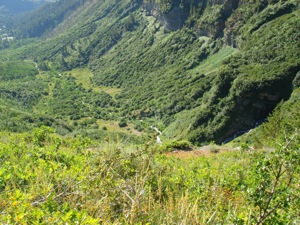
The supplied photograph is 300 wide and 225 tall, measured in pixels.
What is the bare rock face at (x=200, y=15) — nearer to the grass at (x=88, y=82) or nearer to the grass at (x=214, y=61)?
the grass at (x=214, y=61)

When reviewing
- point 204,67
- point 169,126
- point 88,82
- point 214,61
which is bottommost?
point 169,126

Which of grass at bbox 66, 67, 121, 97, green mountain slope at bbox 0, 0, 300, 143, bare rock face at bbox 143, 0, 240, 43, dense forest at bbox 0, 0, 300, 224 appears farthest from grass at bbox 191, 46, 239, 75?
grass at bbox 66, 67, 121, 97

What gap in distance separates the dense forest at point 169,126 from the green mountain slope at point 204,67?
0.38 m

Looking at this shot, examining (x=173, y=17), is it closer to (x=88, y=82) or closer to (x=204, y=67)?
(x=204, y=67)

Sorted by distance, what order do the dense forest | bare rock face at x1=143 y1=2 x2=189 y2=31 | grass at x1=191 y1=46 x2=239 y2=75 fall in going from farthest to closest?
bare rock face at x1=143 y1=2 x2=189 y2=31 < grass at x1=191 y1=46 x2=239 y2=75 < the dense forest

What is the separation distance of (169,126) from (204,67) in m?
40.3

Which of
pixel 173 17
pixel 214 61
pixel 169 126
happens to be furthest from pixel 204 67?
pixel 173 17

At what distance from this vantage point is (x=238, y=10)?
117125 millimetres

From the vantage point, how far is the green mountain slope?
61844 mm

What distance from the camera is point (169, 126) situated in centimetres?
9206

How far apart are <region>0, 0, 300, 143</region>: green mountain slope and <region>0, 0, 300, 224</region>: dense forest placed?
376 millimetres

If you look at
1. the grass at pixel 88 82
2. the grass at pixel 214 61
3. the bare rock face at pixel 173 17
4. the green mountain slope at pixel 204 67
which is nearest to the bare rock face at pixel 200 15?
the bare rock face at pixel 173 17

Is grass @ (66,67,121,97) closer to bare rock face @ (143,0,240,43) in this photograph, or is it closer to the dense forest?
the dense forest

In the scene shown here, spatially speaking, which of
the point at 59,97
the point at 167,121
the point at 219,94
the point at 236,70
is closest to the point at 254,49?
the point at 236,70
